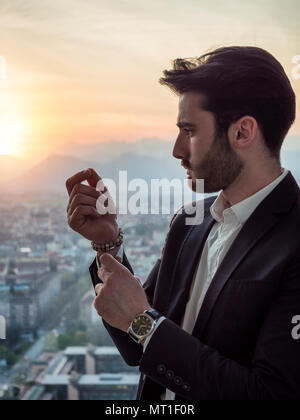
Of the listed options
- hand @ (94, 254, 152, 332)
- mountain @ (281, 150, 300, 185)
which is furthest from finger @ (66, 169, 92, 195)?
mountain @ (281, 150, 300, 185)

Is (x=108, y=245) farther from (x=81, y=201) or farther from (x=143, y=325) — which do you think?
(x=143, y=325)

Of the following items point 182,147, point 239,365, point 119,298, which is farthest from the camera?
point 182,147

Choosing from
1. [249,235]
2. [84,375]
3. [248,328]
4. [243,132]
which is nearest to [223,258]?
[249,235]

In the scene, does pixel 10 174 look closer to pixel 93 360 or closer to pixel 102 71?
pixel 102 71

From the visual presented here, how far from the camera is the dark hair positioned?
1.04 meters

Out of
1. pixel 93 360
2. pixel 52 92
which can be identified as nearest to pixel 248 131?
pixel 52 92

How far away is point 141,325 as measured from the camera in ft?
3.15

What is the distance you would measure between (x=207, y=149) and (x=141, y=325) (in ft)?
1.36

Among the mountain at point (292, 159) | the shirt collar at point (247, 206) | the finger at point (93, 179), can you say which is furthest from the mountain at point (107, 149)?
the shirt collar at point (247, 206)

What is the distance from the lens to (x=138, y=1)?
5.75 feet

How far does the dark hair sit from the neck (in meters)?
0.04

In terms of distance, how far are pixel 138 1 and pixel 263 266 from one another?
4.02 feet

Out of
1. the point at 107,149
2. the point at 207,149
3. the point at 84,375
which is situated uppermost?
the point at 107,149

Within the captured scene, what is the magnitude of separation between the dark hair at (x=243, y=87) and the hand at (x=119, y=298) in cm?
38
